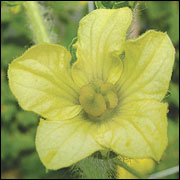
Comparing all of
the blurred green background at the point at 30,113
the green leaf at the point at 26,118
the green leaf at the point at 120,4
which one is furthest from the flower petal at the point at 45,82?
the green leaf at the point at 26,118

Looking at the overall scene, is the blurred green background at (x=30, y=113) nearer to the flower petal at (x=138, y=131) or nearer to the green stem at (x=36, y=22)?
the green stem at (x=36, y=22)

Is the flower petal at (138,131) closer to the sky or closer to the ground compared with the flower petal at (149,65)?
closer to the ground

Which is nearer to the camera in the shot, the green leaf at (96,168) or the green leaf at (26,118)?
the green leaf at (96,168)

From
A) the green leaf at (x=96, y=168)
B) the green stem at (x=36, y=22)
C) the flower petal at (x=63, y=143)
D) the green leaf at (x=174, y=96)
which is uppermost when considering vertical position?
the green stem at (x=36, y=22)

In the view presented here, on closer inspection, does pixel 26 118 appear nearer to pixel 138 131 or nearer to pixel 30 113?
pixel 30 113

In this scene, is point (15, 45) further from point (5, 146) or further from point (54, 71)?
point (54, 71)

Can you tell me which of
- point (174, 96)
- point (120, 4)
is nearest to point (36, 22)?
point (120, 4)

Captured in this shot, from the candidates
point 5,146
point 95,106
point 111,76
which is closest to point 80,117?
point 95,106
